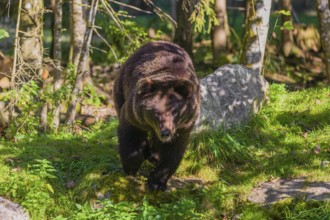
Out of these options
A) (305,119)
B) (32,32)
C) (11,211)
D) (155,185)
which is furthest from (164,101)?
(32,32)

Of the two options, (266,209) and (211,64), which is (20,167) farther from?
(211,64)

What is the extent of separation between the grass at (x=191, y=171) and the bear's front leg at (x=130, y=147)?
0.25 meters

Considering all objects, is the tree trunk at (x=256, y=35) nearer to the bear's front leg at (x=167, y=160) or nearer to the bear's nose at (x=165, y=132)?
the bear's front leg at (x=167, y=160)

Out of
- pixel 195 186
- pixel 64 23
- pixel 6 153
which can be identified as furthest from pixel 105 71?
pixel 195 186

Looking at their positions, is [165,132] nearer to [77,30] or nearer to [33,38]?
[33,38]

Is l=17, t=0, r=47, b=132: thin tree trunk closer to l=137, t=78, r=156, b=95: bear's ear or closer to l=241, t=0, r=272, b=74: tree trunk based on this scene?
l=241, t=0, r=272, b=74: tree trunk

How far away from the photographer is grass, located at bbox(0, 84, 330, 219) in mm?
6602

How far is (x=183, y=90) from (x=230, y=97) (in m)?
2.67

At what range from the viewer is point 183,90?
6.62 meters

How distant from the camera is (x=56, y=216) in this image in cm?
673

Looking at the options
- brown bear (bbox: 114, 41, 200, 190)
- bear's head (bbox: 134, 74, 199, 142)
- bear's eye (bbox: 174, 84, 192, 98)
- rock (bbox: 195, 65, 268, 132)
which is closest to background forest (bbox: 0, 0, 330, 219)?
rock (bbox: 195, 65, 268, 132)

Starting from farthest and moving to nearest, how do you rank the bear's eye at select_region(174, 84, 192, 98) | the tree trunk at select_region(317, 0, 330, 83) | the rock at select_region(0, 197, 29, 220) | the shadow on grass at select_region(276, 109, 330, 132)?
the tree trunk at select_region(317, 0, 330, 83), the shadow on grass at select_region(276, 109, 330, 132), the bear's eye at select_region(174, 84, 192, 98), the rock at select_region(0, 197, 29, 220)

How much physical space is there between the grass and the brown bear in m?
0.36

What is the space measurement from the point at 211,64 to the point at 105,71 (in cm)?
339
